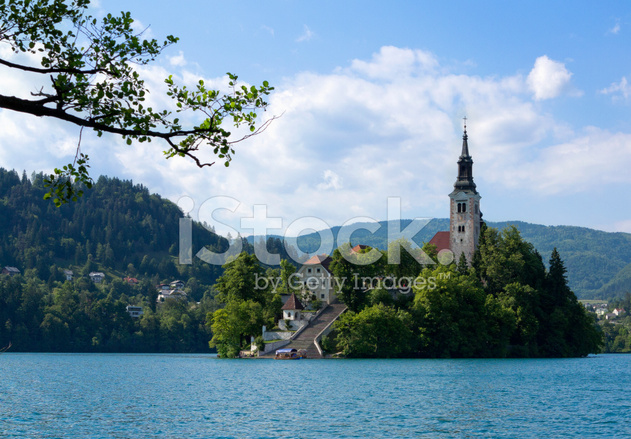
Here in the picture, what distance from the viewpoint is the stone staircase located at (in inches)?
3196

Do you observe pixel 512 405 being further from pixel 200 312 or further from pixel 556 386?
pixel 200 312

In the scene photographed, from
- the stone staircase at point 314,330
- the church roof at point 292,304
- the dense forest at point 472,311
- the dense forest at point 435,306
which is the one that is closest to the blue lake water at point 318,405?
the dense forest at point 472,311

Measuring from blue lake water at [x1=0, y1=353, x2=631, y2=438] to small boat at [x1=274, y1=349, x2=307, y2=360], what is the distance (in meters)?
23.1

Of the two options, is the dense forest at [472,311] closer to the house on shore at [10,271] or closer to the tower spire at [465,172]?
the tower spire at [465,172]

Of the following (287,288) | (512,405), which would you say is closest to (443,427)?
(512,405)

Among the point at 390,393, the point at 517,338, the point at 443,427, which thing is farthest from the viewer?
the point at 517,338

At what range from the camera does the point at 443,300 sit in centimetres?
7975

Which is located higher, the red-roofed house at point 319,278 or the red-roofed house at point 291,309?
the red-roofed house at point 319,278

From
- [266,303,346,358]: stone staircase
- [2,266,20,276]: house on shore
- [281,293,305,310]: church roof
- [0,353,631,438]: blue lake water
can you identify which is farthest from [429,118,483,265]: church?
[2,266,20,276]: house on shore

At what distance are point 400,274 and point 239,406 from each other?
53.0m

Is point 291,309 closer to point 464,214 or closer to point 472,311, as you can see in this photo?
point 472,311

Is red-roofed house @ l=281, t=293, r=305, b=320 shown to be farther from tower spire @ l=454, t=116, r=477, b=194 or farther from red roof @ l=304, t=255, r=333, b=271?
tower spire @ l=454, t=116, r=477, b=194

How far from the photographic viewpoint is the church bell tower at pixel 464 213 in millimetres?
103250

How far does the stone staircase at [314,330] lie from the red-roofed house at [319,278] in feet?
9.37
